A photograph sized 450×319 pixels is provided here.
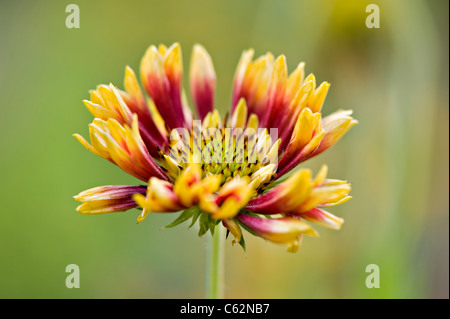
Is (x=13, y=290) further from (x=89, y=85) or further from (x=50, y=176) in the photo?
(x=89, y=85)

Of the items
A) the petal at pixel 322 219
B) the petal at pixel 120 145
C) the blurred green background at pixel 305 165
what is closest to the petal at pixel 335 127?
the petal at pixel 322 219

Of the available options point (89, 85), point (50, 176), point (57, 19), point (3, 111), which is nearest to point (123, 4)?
point (57, 19)

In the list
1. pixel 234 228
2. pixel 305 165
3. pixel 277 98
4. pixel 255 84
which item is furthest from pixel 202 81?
pixel 305 165

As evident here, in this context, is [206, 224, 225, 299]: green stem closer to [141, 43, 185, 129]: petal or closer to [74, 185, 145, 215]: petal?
[74, 185, 145, 215]: petal

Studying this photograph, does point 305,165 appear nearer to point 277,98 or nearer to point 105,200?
point 277,98

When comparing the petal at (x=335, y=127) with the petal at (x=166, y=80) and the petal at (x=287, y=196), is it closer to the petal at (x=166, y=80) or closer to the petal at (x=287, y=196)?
the petal at (x=287, y=196)

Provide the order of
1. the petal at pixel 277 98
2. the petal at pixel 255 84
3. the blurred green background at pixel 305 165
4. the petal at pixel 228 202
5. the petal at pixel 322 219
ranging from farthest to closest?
the blurred green background at pixel 305 165
the petal at pixel 255 84
the petal at pixel 277 98
the petal at pixel 322 219
the petal at pixel 228 202

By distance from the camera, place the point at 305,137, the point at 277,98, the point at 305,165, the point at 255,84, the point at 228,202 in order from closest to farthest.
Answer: the point at 228,202 → the point at 305,137 → the point at 277,98 → the point at 255,84 → the point at 305,165
